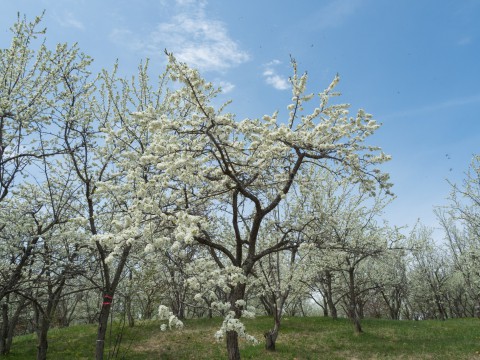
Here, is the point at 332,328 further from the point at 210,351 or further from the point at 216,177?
the point at 216,177

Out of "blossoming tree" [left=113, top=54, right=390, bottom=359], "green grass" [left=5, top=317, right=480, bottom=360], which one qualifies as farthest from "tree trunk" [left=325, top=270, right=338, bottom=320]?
"blossoming tree" [left=113, top=54, right=390, bottom=359]

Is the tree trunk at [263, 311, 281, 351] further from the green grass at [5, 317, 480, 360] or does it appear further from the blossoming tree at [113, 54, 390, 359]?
the blossoming tree at [113, 54, 390, 359]

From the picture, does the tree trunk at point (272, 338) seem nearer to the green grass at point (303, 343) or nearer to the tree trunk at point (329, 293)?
→ the green grass at point (303, 343)

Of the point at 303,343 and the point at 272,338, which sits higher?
the point at 272,338

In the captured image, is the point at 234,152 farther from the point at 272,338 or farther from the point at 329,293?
the point at 329,293

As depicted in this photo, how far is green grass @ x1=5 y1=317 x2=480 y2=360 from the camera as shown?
14625mm

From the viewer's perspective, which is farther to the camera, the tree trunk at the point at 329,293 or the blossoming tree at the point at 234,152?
the tree trunk at the point at 329,293

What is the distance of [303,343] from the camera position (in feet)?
55.3

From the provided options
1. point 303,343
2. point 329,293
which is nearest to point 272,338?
point 303,343

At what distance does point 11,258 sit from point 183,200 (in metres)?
9.77

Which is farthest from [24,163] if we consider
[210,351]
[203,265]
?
[210,351]

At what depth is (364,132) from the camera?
28.9 ft

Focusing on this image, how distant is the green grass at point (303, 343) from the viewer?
1462 cm

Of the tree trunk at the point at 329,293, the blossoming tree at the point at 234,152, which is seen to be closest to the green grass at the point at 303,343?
the tree trunk at the point at 329,293
